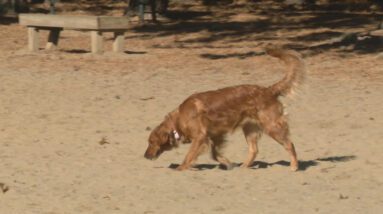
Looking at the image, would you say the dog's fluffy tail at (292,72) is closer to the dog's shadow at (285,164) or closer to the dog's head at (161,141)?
the dog's shadow at (285,164)

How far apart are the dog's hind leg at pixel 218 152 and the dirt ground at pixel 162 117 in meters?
0.10

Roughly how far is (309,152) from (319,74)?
647cm

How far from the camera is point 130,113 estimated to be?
41.1 ft

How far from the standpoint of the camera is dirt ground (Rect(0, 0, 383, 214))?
7.64 metres

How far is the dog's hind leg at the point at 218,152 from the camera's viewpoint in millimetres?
9086

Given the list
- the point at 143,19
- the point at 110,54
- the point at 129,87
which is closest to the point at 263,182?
the point at 129,87

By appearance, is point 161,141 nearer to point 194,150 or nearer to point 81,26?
point 194,150

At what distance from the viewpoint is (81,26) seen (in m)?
18.4

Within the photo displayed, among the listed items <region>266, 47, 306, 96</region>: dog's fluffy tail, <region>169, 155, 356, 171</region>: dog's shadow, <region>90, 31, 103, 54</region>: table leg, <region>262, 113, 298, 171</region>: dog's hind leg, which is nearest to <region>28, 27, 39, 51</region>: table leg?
<region>90, 31, 103, 54</region>: table leg

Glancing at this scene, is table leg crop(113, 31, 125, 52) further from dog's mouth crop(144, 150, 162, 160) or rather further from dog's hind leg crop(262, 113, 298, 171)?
dog's hind leg crop(262, 113, 298, 171)

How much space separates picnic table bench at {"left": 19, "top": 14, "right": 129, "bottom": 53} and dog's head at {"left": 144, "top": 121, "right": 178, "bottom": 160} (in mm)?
9386

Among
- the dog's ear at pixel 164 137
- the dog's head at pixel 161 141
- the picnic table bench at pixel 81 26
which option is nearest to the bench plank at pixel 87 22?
the picnic table bench at pixel 81 26

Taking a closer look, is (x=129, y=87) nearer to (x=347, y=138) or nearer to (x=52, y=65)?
(x=52, y=65)

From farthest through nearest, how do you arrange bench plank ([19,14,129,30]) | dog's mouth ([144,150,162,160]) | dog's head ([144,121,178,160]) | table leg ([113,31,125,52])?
table leg ([113,31,125,52]), bench plank ([19,14,129,30]), dog's mouth ([144,150,162,160]), dog's head ([144,121,178,160])
